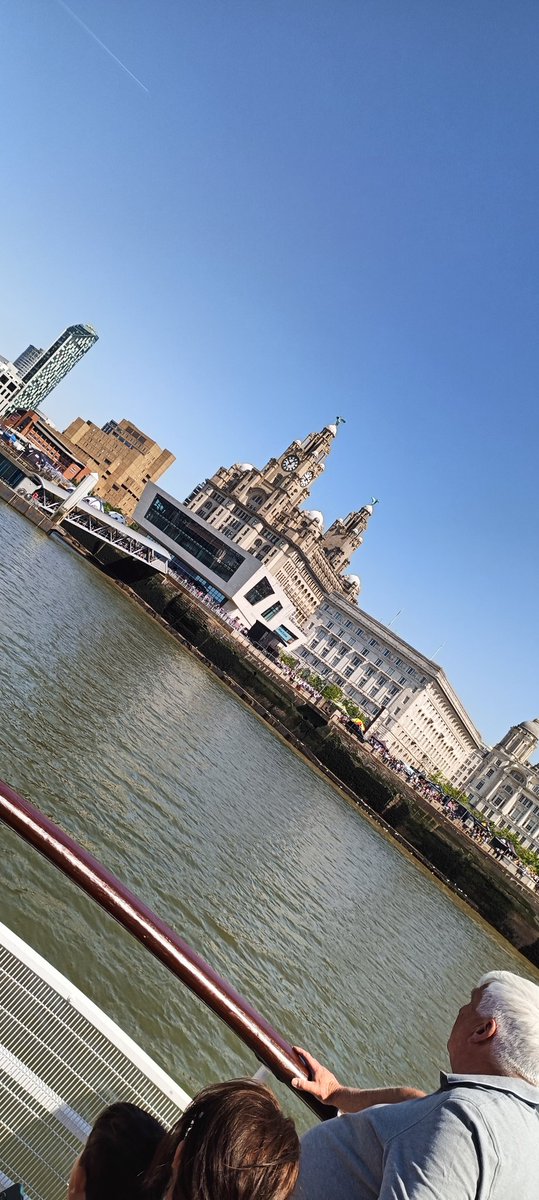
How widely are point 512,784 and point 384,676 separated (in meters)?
33.7

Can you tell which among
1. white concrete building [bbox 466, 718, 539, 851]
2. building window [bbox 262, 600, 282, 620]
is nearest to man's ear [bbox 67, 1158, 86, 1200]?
building window [bbox 262, 600, 282, 620]

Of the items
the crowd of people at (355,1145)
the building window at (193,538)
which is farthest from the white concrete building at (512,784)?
the crowd of people at (355,1145)

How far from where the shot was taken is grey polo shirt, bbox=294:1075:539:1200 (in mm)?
2057

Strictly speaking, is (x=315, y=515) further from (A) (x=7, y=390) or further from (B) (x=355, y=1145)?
(B) (x=355, y=1145)

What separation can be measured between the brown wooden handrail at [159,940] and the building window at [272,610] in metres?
86.3

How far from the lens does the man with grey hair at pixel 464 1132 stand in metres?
2.07

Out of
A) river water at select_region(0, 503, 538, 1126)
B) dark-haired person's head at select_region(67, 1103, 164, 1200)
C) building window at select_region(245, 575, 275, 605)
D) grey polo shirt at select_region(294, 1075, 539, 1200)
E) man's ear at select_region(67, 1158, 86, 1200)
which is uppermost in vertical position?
building window at select_region(245, 575, 275, 605)

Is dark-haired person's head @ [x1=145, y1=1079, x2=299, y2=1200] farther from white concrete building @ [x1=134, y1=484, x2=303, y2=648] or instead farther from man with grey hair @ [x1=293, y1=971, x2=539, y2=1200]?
white concrete building @ [x1=134, y1=484, x2=303, y2=648]

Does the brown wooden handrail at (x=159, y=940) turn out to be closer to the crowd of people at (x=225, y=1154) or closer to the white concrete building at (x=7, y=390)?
the crowd of people at (x=225, y=1154)

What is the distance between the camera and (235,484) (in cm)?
11781

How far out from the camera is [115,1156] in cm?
235

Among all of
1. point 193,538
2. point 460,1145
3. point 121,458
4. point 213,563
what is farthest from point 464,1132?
point 121,458

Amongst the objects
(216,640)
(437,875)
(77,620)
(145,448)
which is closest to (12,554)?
(77,620)

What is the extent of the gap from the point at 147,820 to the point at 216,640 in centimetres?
4230
